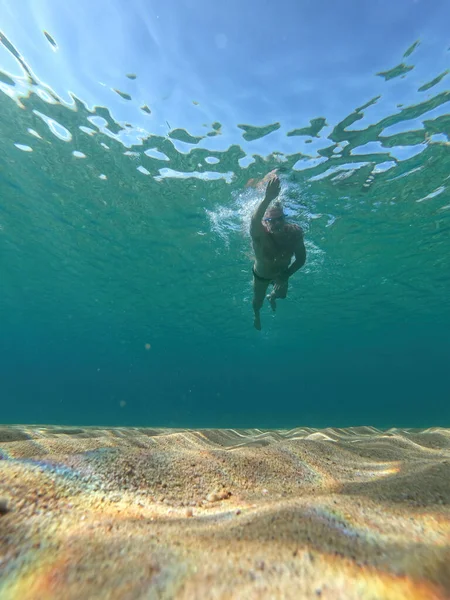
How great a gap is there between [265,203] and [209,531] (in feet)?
21.5

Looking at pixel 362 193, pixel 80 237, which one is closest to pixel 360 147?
pixel 362 193

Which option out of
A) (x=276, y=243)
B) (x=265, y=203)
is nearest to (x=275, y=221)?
(x=276, y=243)

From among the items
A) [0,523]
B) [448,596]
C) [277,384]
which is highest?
[277,384]

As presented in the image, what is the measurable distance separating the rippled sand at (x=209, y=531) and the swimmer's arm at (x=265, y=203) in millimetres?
5713

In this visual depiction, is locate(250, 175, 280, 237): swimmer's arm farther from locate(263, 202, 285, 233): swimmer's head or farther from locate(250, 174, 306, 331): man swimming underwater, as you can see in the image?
locate(263, 202, 285, 233): swimmer's head

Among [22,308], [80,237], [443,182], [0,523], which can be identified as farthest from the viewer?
[22,308]

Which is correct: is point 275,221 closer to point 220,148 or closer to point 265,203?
point 265,203

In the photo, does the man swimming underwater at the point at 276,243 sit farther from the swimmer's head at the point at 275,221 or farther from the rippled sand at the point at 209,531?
the rippled sand at the point at 209,531

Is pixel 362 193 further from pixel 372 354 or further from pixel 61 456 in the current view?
pixel 372 354

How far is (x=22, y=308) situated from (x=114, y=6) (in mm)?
39868

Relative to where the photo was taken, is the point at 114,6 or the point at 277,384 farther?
the point at 277,384

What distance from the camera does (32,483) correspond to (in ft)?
4.91

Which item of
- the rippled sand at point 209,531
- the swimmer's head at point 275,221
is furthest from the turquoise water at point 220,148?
the rippled sand at point 209,531

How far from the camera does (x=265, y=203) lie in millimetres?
6875
